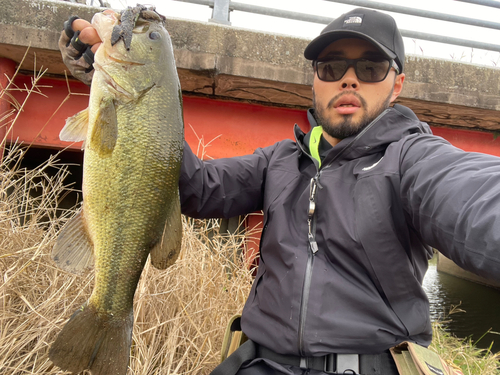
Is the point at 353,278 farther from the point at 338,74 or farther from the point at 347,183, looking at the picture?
the point at 338,74

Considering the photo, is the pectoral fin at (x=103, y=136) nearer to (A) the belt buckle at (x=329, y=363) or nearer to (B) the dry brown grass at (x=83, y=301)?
(B) the dry brown grass at (x=83, y=301)

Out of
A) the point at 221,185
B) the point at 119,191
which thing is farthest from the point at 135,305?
the point at 119,191

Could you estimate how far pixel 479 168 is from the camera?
1190 mm

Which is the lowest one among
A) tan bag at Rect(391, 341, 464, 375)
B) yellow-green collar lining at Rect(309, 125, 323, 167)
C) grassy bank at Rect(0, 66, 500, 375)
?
grassy bank at Rect(0, 66, 500, 375)

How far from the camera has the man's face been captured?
6.15ft

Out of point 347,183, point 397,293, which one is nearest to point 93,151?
point 347,183

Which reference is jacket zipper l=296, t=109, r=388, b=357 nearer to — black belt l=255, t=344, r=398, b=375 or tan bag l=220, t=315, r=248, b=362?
black belt l=255, t=344, r=398, b=375

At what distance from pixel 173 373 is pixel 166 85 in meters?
1.79

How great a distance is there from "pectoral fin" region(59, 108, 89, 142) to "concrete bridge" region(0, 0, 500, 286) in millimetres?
1827

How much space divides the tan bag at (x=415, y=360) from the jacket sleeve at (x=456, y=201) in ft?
1.44

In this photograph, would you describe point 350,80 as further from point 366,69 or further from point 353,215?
point 353,215

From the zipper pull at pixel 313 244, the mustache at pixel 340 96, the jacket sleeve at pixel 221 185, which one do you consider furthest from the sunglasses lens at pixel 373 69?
the zipper pull at pixel 313 244

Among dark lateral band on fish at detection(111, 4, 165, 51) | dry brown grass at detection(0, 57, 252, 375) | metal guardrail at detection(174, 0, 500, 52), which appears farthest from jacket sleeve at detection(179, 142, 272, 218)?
metal guardrail at detection(174, 0, 500, 52)

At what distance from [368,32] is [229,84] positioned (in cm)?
205
